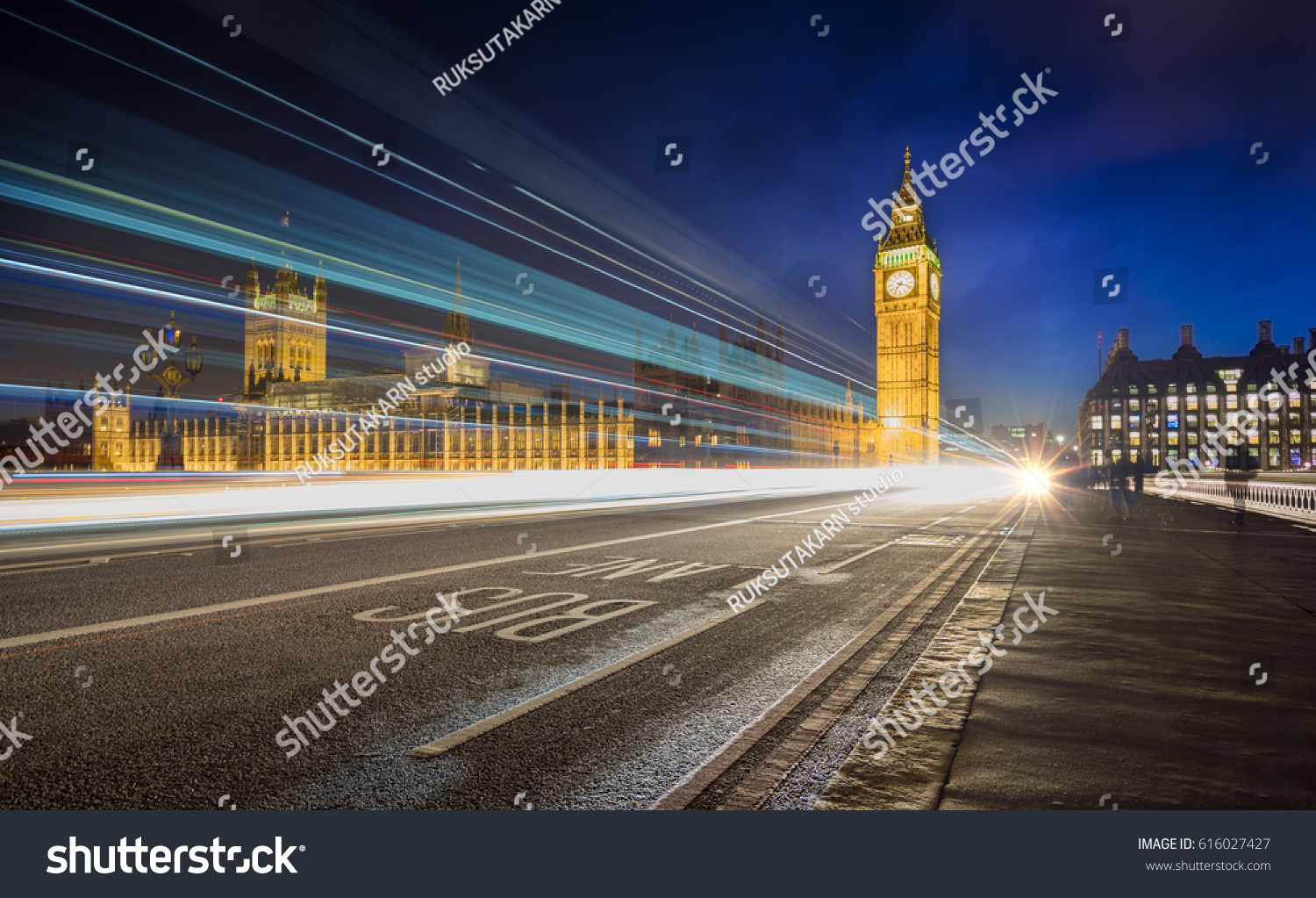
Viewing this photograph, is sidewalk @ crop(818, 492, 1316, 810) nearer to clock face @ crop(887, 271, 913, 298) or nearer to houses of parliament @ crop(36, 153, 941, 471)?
houses of parliament @ crop(36, 153, 941, 471)

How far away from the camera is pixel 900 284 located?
118625mm

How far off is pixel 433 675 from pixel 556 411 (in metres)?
55.5

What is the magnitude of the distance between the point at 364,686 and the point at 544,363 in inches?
1204

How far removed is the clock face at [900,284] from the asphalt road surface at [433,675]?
117 meters

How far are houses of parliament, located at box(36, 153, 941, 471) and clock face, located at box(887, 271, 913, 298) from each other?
19 centimetres

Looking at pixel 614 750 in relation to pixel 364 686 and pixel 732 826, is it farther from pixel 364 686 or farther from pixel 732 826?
pixel 364 686

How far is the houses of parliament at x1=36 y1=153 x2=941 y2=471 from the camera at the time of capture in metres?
44.4

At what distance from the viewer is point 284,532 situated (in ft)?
47.1

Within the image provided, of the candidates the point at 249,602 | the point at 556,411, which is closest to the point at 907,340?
the point at 556,411

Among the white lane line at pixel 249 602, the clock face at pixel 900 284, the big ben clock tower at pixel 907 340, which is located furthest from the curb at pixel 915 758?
the clock face at pixel 900 284

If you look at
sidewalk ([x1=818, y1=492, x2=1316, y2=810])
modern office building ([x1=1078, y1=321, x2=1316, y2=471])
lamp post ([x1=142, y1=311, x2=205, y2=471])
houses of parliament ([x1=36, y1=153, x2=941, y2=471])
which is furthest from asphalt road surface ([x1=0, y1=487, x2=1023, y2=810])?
modern office building ([x1=1078, y1=321, x2=1316, y2=471])

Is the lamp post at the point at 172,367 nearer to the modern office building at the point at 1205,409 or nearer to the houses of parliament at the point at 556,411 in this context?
the houses of parliament at the point at 556,411

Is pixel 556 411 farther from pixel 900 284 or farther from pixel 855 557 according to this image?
pixel 900 284

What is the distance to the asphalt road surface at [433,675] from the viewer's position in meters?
3.20
